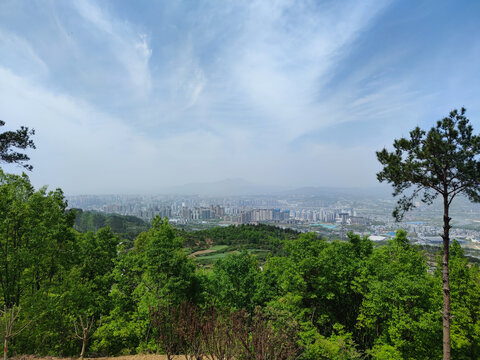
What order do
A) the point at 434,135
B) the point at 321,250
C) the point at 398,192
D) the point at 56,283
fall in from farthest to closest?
the point at 321,250, the point at 56,283, the point at 398,192, the point at 434,135

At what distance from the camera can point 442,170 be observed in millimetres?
7297

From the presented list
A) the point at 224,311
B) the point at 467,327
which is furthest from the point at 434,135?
the point at 224,311

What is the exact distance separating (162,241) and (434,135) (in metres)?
12.4

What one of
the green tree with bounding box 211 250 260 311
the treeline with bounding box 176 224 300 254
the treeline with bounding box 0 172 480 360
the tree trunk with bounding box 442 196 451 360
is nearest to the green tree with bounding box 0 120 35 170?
the treeline with bounding box 0 172 480 360

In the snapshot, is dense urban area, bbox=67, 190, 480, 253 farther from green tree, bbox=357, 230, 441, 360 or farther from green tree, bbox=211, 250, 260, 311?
green tree, bbox=211, 250, 260, 311

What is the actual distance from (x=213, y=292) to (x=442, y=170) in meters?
11.6

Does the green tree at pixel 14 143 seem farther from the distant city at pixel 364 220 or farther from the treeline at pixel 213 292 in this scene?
the distant city at pixel 364 220

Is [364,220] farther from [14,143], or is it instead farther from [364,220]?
[14,143]

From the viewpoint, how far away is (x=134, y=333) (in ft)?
35.8

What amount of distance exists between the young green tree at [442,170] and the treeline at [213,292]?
2899 millimetres

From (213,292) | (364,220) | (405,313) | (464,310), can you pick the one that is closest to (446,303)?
(405,313)

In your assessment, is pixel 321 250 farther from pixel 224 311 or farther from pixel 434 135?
pixel 434 135

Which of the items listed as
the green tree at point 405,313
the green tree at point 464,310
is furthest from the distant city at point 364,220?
the green tree at point 464,310

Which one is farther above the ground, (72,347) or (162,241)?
(162,241)
